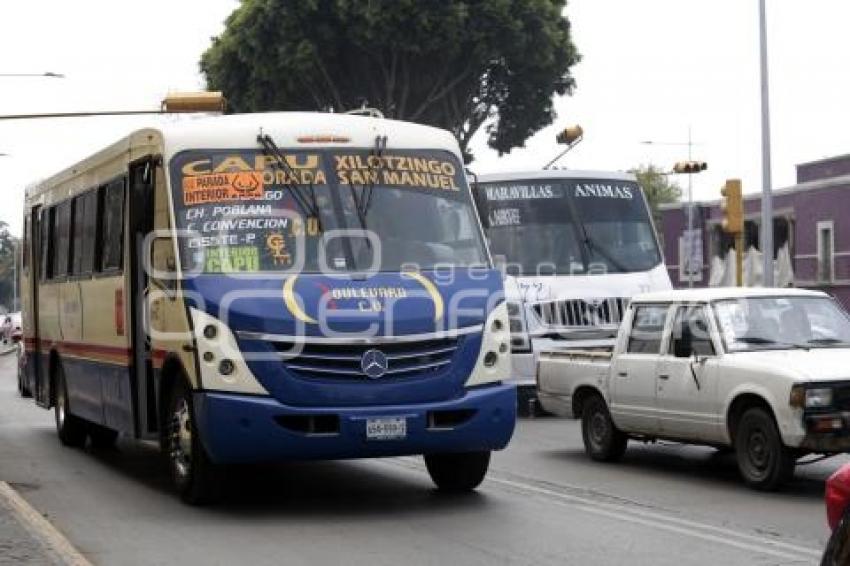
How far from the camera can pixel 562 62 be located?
137 ft

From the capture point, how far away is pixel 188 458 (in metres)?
9.84

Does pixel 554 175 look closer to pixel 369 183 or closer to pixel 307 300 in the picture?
pixel 369 183

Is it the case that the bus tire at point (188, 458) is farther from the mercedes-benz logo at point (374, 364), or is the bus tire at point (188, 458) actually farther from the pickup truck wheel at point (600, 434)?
the pickup truck wheel at point (600, 434)

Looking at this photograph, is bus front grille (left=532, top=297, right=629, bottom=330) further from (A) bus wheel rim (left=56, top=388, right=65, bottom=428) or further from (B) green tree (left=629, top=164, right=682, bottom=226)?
(B) green tree (left=629, top=164, right=682, bottom=226)

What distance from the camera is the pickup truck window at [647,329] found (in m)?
12.2

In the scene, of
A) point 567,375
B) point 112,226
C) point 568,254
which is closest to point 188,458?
point 112,226

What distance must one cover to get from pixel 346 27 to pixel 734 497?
29.2 metres

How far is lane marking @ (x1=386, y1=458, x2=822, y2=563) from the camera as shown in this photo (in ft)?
26.3

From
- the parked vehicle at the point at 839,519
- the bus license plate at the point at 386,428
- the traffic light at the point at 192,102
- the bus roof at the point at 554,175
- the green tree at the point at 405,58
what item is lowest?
the bus license plate at the point at 386,428

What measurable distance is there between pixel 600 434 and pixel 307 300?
Result: 476 centimetres

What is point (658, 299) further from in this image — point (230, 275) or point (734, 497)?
point (230, 275)

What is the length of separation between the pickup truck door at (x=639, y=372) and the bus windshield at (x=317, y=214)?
2632mm

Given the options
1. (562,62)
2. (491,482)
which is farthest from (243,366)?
(562,62)

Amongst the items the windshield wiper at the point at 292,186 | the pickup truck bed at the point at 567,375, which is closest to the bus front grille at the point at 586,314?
the pickup truck bed at the point at 567,375
